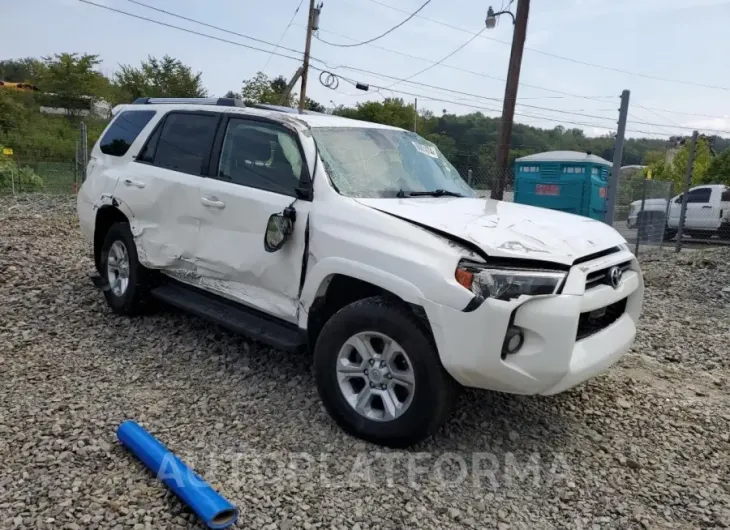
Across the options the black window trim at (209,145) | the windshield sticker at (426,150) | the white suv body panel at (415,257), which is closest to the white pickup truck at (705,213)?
the windshield sticker at (426,150)

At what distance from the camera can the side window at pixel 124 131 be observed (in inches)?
198

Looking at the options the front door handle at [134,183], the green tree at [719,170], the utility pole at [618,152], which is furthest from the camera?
the green tree at [719,170]

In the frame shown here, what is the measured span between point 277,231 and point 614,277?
194 cm

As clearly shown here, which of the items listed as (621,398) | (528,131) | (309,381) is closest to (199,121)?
(309,381)

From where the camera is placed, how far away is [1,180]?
16094 mm

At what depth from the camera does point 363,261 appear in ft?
10.3

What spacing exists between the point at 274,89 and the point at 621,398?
3749cm

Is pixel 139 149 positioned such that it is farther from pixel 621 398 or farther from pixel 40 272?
pixel 621 398

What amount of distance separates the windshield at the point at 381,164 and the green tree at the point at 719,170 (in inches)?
1133

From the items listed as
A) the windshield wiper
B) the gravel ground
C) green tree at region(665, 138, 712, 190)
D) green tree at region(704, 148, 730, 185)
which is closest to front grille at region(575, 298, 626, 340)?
the gravel ground

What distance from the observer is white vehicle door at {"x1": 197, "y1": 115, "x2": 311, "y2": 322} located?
364cm

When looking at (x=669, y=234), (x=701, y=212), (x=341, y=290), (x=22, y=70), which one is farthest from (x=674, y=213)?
(x=22, y=70)

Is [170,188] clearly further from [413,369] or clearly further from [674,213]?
[674,213]

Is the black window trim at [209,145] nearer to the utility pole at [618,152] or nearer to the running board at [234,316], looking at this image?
the running board at [234,316]
